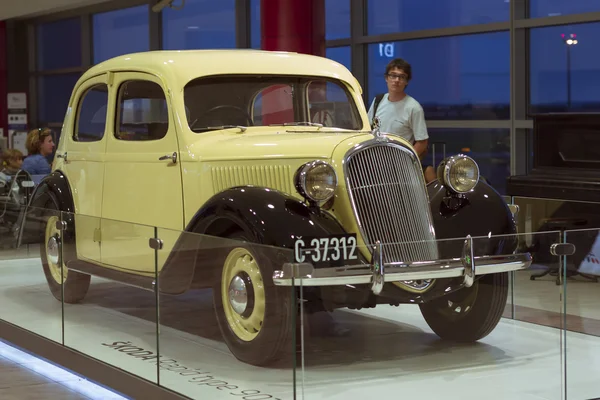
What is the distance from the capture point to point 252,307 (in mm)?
4102

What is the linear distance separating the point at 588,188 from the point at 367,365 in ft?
11.5

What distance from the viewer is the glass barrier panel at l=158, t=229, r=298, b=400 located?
3686mm

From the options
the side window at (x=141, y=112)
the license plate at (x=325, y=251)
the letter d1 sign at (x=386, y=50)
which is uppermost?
the letter d1 sign at (x=386, y=50)

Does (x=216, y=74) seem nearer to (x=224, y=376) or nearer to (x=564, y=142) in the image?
(x=224, y=376)

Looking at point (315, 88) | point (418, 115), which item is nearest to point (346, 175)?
point (315, 88)

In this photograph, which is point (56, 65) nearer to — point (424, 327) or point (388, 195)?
point (388, 195)

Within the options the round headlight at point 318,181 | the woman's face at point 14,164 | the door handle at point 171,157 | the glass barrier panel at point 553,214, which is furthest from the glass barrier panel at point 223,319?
the woman's face at point 14,164

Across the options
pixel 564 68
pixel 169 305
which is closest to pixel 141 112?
pixel 169 305

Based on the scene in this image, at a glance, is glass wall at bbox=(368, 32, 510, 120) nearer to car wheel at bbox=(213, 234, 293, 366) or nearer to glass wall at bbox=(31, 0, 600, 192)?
glass wall at bbox=(31, 0, 600, 192)

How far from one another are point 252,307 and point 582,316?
1.42 m

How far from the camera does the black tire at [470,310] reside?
4426 mm

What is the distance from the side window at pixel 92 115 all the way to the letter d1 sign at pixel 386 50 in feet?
20.1

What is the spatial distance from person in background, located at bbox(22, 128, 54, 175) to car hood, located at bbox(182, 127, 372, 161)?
4.90 meters

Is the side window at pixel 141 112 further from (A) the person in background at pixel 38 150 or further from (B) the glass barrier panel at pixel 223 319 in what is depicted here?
(A) the person in background at pixel 38 150
